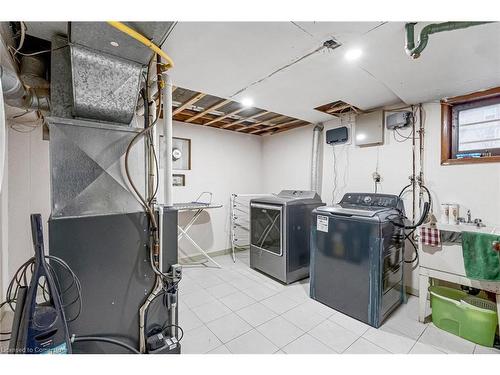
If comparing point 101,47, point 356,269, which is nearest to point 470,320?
point 356,269

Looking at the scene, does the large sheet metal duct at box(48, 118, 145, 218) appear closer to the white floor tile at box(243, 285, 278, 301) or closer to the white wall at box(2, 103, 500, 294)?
the white wall at box(2, 103, 500, 294)

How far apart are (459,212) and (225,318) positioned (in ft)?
8.85

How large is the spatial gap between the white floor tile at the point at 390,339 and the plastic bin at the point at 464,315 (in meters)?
0.43

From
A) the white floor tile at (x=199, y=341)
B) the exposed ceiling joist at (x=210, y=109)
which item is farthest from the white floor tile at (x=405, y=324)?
the exposed ceiling joist at (x=210, y=109)

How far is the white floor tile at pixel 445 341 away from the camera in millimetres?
1837

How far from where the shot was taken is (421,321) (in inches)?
86.4

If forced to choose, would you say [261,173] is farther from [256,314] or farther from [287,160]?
[256,314]

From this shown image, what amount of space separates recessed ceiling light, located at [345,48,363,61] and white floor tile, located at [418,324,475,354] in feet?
8.08

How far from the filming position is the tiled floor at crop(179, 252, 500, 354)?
1.85 metres

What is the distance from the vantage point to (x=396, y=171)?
2.85 metres

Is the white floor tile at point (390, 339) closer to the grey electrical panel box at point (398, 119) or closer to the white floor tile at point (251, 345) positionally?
the white floor tile at point (251, 345)

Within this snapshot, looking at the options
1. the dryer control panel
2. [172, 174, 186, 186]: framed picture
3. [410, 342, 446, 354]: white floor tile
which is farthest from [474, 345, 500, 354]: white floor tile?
[172, 174, 186, 186]: framed picture

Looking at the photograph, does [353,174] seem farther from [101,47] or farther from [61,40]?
[61,40]

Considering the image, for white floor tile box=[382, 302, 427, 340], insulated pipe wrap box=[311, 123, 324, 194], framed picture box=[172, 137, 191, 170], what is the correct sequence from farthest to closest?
framed picture box=[172, 137, 191, 170], insulated pipe wrap box=[311, 123, 324, 194], white floor tile box=[382, 302, 427, 340]
